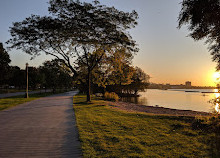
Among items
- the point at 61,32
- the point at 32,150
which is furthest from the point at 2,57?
the point at 32,150

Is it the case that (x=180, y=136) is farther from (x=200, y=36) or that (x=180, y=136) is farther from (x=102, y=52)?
(x=102, y=52)

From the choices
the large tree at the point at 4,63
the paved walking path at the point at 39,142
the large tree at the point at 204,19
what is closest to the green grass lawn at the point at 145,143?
the paved walking path at the point at 39,142

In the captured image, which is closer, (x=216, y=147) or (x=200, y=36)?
(x=216, y=147)

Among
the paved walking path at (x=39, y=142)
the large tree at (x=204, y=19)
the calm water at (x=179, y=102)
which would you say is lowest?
the calm water at (x=179, y=102)

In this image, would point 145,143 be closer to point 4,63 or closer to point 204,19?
point 204,19

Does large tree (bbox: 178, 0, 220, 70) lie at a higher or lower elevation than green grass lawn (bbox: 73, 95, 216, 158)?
higher

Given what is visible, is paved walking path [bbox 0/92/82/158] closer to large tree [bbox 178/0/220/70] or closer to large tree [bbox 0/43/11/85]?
large tree [bbox 178/0/220/70]

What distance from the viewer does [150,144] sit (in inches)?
223

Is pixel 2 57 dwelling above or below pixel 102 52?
above

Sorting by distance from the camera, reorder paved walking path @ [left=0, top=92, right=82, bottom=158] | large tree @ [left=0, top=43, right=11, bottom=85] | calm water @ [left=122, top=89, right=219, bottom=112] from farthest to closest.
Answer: large tree @ [left=0, top=43, right=11, bottom=85] < calm water @ [left=122, top=89, right=219, bottom=112] < paved walking path @ [left=0, top=92, right=82, bottom=158]

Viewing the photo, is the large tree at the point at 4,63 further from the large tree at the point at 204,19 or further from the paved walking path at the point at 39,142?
the large tree at the point at 204,19

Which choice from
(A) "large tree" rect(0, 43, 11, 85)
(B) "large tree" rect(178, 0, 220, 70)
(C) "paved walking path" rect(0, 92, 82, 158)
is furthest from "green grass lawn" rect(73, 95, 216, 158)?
(A) "large tree" rect(0, 43, 11, 85)

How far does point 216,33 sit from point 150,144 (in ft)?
22.2

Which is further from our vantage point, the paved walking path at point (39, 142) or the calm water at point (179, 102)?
the calm water at point (179, 102)
